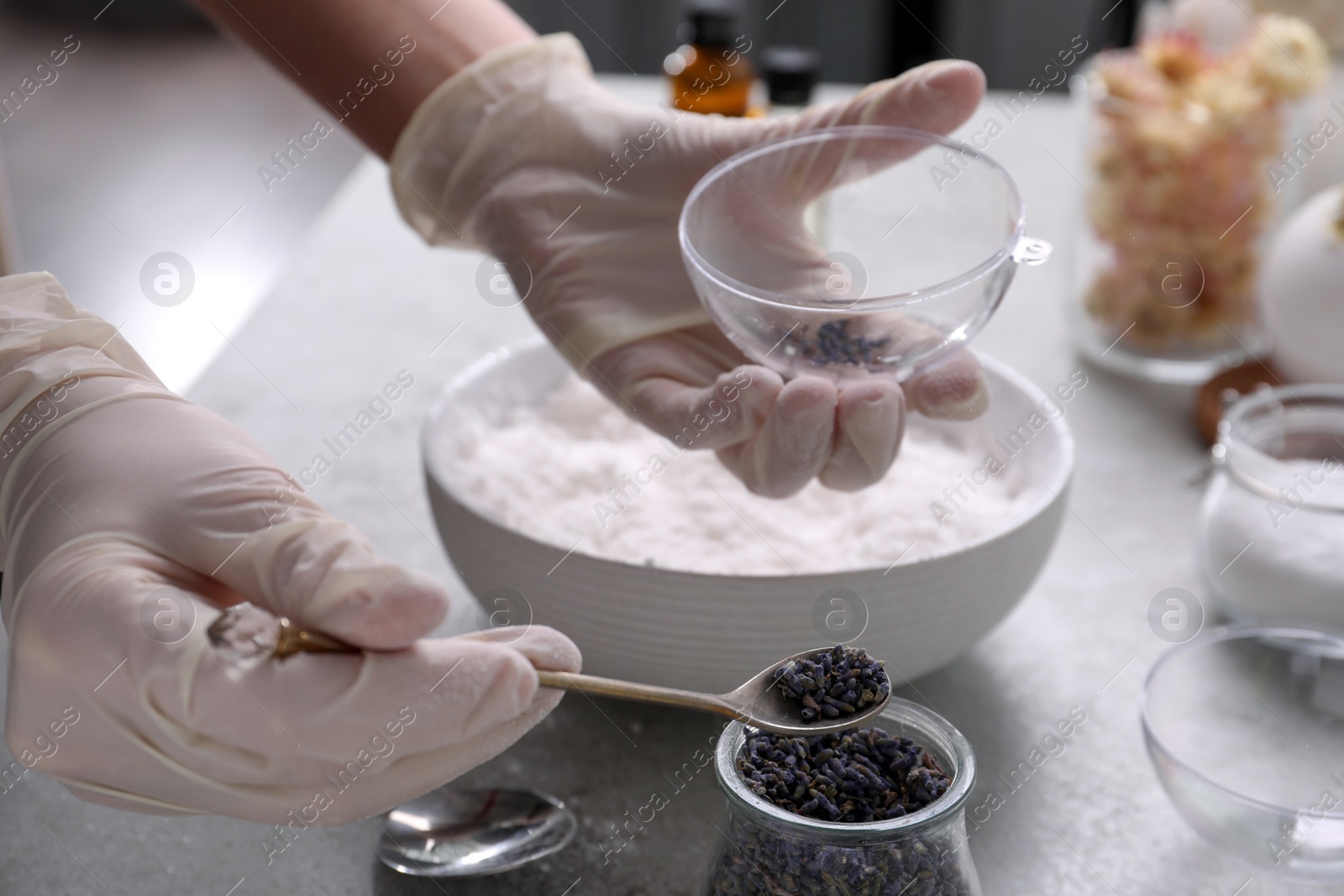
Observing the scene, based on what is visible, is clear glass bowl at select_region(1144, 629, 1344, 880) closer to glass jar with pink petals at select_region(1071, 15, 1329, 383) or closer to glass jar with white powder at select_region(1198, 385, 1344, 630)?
glass jar with white powder at select_region(1198, 385, 1344, 630)

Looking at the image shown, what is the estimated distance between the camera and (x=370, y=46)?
3.05ft

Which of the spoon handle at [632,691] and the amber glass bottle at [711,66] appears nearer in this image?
the spoon handle at [632,691]

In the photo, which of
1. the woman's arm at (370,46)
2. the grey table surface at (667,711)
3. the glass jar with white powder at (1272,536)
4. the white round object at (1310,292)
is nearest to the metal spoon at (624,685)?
the grey table surface at (667,711)

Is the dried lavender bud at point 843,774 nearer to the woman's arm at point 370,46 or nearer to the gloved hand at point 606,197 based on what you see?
the gloved hand at point 606,197

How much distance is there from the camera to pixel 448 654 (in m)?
0.53

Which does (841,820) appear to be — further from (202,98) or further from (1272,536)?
(202,98)

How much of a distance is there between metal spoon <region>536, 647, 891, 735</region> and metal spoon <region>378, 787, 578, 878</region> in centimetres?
15

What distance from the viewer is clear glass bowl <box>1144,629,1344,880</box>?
0.67 metres

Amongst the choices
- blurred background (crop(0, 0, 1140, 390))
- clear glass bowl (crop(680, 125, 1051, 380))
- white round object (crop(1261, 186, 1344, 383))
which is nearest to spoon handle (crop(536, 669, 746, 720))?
clear glass bowl (crop(680, 125, 1051, 380))

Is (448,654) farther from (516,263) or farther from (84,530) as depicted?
(516,263)

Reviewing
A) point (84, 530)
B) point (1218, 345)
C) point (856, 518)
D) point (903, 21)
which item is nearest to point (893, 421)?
point (856, 518)

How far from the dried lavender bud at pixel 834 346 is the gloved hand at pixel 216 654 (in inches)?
9.4

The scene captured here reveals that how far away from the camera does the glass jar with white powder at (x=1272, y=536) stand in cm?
84

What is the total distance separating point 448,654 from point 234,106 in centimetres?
254
